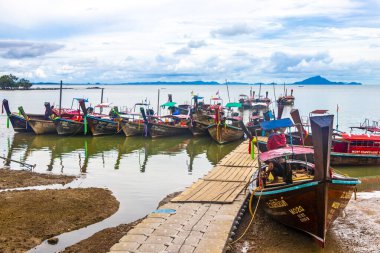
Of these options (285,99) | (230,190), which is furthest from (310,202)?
(285,99)

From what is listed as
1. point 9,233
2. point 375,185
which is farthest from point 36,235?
point 375,185

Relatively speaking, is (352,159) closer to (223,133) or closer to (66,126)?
(223,133)

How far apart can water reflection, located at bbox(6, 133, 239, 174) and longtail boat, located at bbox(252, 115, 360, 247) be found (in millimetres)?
11400

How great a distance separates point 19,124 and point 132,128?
10369mm

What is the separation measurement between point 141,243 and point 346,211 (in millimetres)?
7835

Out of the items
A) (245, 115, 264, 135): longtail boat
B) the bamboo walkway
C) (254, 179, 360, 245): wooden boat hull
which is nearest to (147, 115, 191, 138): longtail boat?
(245, 115, 264, 135): longtail boat

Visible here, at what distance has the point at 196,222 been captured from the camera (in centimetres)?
1094

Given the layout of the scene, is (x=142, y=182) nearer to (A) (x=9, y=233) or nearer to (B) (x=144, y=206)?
(B) (x=144, y=206)

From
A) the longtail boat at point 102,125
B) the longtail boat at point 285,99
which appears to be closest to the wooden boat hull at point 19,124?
the longtail boat at point 102,125

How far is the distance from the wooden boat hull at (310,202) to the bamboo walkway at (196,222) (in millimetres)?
1298

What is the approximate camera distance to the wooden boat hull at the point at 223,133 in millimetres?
32875

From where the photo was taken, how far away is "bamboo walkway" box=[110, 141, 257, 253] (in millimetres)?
9344

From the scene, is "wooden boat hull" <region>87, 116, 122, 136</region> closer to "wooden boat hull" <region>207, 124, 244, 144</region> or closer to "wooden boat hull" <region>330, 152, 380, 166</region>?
"wooden boat hull" <region>207, 124, 244, 144</region>

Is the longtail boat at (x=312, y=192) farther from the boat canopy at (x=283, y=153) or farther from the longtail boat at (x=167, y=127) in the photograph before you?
the longtail boat at (x=167, y=127)
